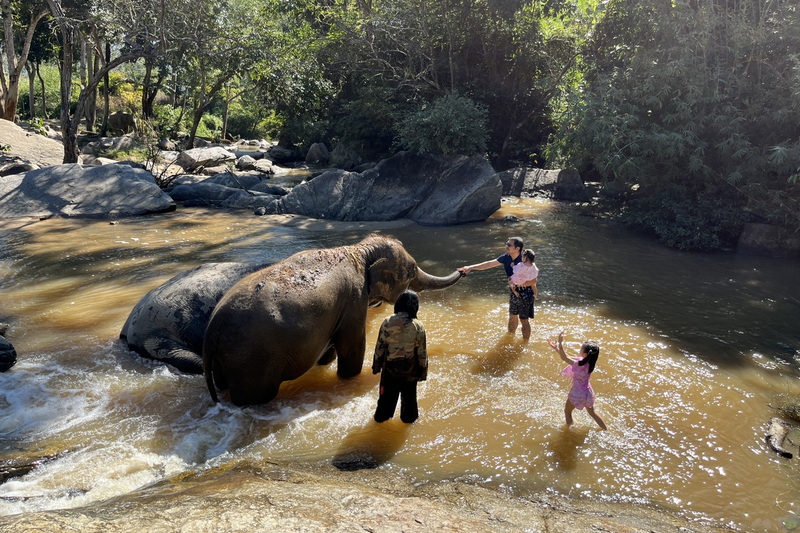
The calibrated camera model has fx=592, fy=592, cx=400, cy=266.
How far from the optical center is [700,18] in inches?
539

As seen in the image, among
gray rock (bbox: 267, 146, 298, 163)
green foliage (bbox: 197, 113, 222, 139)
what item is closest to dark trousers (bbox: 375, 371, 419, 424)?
gray rock (bbox: 267, 146, 298, 163)

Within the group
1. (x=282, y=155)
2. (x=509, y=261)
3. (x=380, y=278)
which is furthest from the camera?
(x=282, y=155)

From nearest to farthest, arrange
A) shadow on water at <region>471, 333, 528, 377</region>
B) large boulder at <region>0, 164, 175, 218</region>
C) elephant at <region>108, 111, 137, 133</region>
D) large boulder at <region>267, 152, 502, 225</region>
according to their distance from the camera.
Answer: shadow on water at <region>471, 333, 528, 377</region>, large boulder at <region>0, 164, 175, 218</region>, large boulder at <region>267, 152, 502, 225</region>, elephant at <region>108, 111, 137, 133</region>

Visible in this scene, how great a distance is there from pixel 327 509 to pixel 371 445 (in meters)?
1.60

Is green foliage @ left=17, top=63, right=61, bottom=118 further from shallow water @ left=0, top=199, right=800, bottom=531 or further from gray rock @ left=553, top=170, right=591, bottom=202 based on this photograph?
gray rock @ left=553, top=170, right=591, bottom=202

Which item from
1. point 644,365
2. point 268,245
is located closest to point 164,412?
point 644,365

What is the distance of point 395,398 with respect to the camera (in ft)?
19.4

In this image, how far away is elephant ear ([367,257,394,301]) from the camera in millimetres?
7164

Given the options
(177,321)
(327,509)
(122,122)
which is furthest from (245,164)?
(327,509)

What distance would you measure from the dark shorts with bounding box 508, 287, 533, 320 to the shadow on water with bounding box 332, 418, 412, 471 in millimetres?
3013

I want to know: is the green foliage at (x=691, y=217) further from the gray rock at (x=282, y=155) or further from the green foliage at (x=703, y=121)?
the gray rock at (x=282, y=155)

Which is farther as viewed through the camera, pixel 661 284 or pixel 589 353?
pixel 661 284

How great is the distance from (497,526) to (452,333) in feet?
15.0

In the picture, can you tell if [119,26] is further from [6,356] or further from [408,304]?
[408,304]
